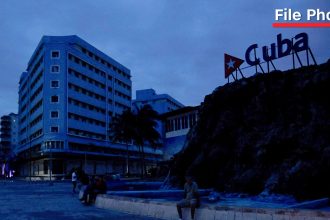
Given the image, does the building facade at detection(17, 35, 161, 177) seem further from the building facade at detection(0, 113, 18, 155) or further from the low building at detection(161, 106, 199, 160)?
the building facade at detection(0, 113, 18, 155)

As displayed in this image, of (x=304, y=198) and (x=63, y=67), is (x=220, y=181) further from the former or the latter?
(x=63, y=67)

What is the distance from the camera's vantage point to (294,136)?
28359 mm

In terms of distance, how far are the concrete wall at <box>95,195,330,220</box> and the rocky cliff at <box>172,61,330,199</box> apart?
481 inches

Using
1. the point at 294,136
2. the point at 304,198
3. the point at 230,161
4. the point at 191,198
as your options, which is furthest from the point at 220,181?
the point at 191,198

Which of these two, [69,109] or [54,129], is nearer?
[54,129]

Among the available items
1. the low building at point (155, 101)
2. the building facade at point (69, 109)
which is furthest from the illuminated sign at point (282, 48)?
the low building at point (155, 101)

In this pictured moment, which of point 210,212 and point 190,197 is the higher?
point 190,197

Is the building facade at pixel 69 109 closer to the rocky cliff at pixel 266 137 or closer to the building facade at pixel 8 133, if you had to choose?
the rocky cliff at pixel 266 137

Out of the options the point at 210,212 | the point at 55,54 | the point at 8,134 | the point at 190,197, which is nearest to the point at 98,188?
the point at 190,197

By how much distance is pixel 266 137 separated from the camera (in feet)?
100.0

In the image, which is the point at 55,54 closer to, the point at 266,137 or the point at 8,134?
the point at 266,137

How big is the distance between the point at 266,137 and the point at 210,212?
1921cm

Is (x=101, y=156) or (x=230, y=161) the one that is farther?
(x=101, y=156)

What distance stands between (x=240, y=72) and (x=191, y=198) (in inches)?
1200
